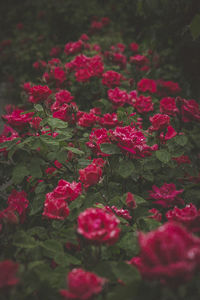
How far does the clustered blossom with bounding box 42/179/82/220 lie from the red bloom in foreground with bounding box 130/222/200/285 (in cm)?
41

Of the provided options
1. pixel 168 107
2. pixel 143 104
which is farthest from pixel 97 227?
pixel 143 104

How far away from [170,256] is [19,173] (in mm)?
671

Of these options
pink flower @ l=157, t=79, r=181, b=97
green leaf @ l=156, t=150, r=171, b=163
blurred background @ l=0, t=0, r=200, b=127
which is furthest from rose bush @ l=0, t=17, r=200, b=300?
blurred background @ l=0, t=0, r=200, b=127

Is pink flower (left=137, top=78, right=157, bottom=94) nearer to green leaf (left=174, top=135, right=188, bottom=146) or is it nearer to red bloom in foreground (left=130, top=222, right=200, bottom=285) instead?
green leaf (left=174, top=135, right=188, bottom=146)

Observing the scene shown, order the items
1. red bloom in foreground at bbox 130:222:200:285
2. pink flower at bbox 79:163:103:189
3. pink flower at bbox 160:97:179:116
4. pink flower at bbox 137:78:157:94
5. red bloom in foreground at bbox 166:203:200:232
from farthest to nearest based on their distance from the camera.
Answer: pink flower at bbox 137:78:157:94
pink flower at bbox 160:97:179:116
pink flower at bbox 79:163:103:189
red bloom in foreground at bbox 166:203:200:232
red bloom in foreground at bbox 130:222:200:285

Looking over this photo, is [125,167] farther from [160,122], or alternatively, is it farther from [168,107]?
[168,107]

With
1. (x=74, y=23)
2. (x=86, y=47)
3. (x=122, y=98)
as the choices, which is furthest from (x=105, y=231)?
(x=74, y=23)

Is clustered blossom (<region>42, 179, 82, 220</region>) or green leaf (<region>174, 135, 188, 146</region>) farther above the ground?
green leaf (<region>174, 135, 188, 146</region>)

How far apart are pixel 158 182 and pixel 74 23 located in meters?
3.57

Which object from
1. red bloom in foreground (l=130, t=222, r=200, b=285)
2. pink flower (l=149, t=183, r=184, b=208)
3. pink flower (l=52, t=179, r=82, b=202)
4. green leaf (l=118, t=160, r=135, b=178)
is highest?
red bloom in foreground (l=130, t=222, r=200, b=285)

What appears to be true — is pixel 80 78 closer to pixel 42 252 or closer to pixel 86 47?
pixel 86 47

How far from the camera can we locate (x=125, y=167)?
1.06 m

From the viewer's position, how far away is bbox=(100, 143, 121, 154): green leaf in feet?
3.44

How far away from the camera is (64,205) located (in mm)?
887
